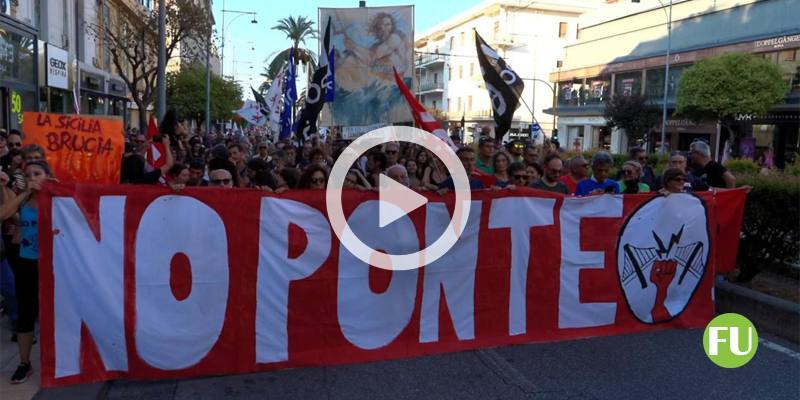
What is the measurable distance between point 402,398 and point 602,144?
48.8 meters

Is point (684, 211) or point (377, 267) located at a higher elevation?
point (684, 211)

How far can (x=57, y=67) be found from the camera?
21.0m

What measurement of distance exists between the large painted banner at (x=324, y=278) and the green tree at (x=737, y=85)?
1179 inches

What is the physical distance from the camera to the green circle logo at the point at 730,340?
5.12m

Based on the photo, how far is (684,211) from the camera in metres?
5.88

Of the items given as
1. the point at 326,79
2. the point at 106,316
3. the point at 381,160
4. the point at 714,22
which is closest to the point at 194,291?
the point at 106,316

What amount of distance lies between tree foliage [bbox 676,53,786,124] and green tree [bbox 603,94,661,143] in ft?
18.8

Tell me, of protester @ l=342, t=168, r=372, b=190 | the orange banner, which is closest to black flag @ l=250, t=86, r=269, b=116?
protester @ l=342, t=168, r=372, b=190

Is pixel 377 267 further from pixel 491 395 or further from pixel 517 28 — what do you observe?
pixel 517 28

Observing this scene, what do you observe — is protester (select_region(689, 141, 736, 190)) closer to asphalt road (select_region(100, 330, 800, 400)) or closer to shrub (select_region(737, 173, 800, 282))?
shrub (select_region(737, 173, 800, 282))

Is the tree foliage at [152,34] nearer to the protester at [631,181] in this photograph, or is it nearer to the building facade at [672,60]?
the protester at [631,181]

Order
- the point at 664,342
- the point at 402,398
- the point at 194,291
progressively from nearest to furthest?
the point at 402,398
the point at 194,291
the point at 664,342

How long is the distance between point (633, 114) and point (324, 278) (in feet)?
126

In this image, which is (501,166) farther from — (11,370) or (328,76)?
(11,370)
